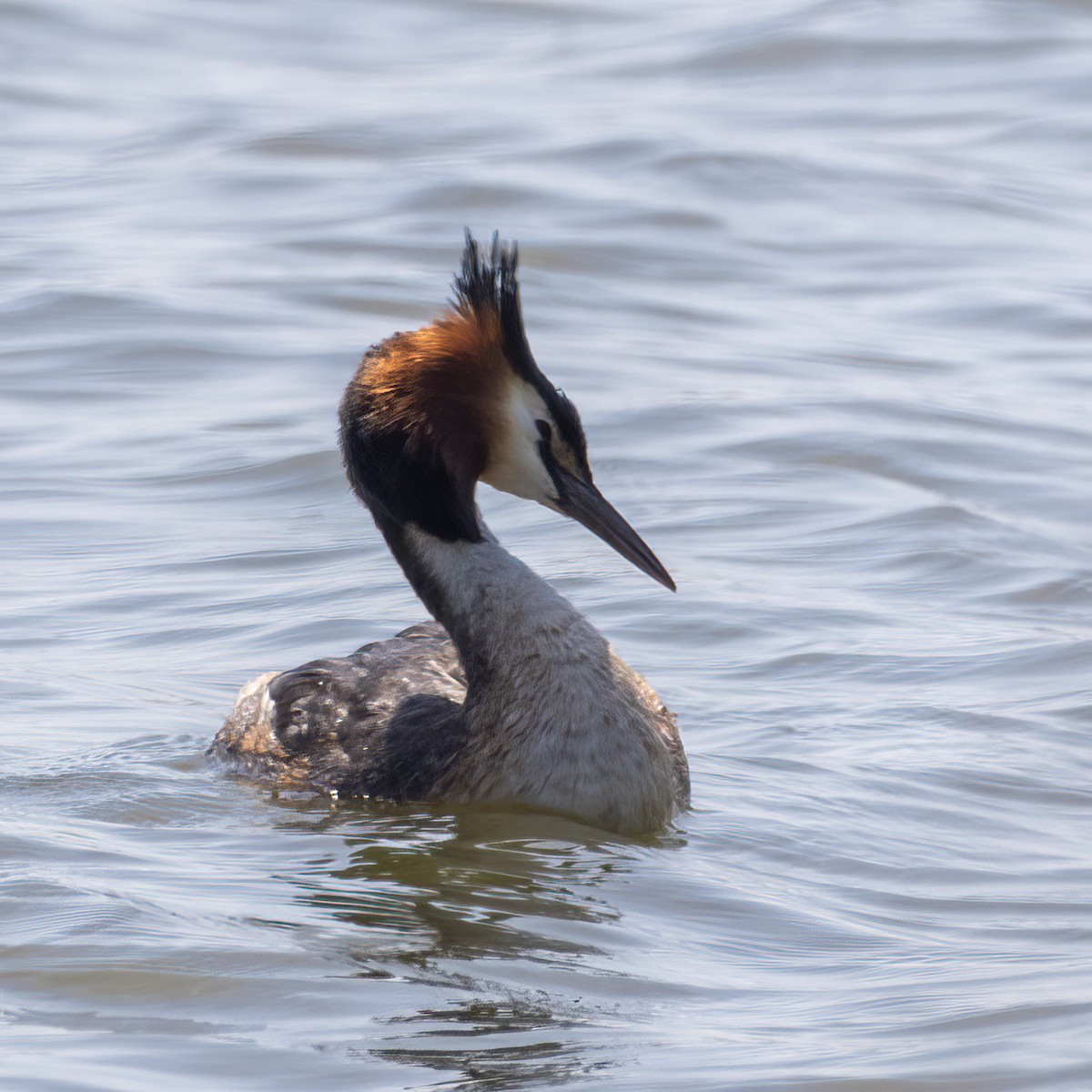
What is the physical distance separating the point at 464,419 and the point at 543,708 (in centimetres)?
101

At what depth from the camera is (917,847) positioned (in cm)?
685

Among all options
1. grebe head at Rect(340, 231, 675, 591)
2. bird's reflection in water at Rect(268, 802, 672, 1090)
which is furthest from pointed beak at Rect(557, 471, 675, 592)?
bird's reflection in water at Rect(268, 802, 672, 1090)

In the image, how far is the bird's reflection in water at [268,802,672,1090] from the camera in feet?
16.8

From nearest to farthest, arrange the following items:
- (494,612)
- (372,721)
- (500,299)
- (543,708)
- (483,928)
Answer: (483,928) → (543,708) → (500,299) → (494,612) → (372,721)

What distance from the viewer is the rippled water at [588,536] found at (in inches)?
216

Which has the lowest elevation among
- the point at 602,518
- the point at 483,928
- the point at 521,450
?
the point at 483,928

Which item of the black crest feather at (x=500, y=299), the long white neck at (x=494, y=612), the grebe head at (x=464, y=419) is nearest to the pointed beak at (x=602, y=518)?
the grebe head at (x=464, y=419)

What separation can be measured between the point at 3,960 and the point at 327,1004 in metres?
0.92

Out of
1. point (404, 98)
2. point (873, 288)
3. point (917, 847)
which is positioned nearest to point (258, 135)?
point (404, 98)

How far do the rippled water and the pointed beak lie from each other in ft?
2.78

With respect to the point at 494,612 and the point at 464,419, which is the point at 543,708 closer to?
the point at 494,612

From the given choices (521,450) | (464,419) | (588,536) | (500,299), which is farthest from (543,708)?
(588,536)

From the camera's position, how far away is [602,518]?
7410 millimetres

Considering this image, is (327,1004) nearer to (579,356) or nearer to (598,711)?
(598,711)
